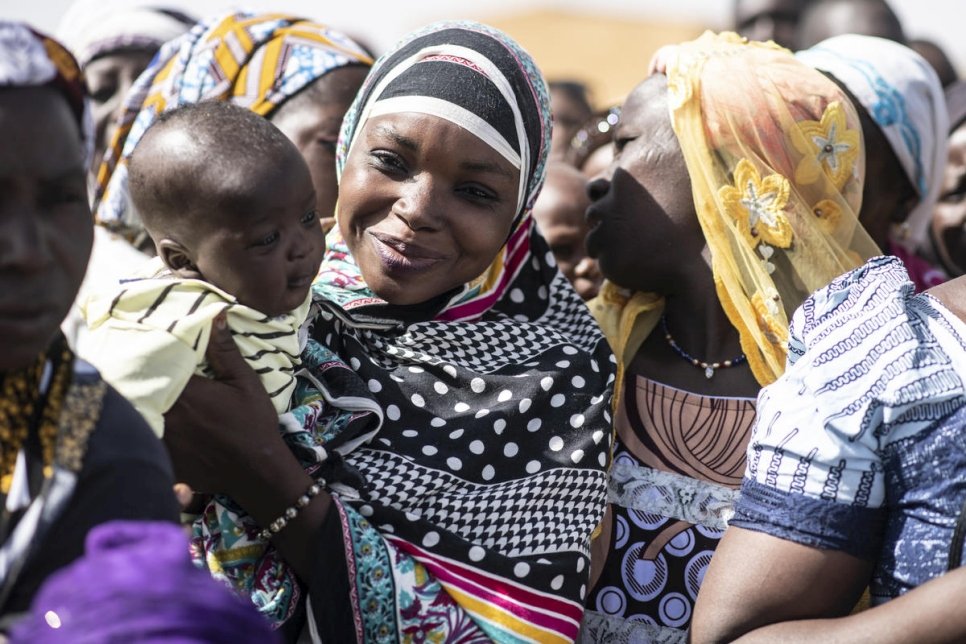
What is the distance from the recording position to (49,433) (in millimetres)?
1891

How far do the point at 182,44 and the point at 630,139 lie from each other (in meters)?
1.65

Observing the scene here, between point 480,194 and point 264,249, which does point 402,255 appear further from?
point 264,249

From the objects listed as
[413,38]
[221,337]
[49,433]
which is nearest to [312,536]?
A: [221,337]

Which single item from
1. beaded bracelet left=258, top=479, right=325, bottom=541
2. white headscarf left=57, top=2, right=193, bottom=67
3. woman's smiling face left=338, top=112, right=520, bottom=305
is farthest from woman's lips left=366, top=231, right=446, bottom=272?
white headscarf left=57, top=2, right=193, bottom=67

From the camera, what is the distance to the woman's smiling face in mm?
3141

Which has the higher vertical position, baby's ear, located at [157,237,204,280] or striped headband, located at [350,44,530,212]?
striped headband, located at [350,44,530,212]

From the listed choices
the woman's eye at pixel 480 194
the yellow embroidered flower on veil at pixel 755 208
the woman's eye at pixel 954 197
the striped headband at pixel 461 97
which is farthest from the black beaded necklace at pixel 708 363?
the woman's eye at pixel 954 197

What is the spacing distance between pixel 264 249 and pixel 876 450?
53.8 inches

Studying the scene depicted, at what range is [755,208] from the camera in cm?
356

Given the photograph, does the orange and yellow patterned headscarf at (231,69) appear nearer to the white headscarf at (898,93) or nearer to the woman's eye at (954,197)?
the white headscarf at (898,93)

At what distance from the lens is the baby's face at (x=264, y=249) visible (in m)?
2.66

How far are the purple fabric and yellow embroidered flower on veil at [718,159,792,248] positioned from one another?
7.34 ft

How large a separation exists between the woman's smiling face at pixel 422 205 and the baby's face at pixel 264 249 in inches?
16.6

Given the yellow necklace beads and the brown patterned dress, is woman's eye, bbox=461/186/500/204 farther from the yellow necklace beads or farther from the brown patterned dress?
the yellow necklace beads
